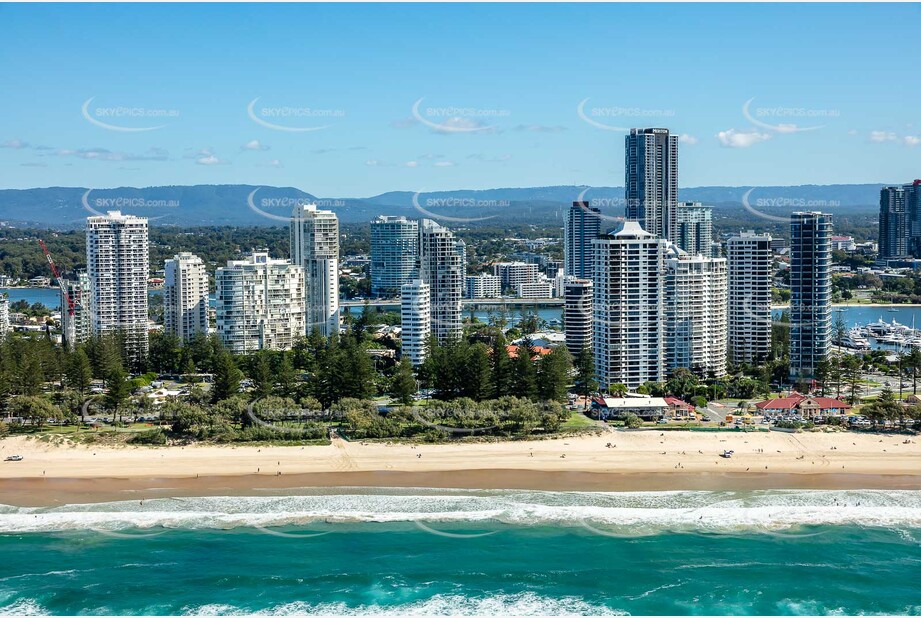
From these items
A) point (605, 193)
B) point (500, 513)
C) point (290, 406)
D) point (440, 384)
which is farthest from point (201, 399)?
point (605, 193)

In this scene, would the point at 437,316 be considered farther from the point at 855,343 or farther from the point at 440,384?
the point at 855,343

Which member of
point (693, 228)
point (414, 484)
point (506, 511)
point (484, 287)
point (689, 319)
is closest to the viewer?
point (506, 511)

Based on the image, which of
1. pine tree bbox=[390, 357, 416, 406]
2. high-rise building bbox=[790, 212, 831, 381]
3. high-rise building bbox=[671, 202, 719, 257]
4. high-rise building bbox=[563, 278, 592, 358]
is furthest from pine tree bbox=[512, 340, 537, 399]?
high-rise building bbox=[671, 202, 719, 257]

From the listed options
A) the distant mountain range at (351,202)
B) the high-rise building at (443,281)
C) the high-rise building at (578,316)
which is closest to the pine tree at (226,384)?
the high-rise building at (578,316)

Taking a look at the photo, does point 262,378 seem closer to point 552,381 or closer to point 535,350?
point 552,381

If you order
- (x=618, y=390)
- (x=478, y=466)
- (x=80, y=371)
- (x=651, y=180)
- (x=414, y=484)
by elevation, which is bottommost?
(x=414, y=484)

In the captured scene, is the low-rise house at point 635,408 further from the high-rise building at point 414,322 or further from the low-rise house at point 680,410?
the high-rise building at point 414,322

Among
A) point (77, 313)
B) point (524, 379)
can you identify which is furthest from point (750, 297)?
point (77, 313)
